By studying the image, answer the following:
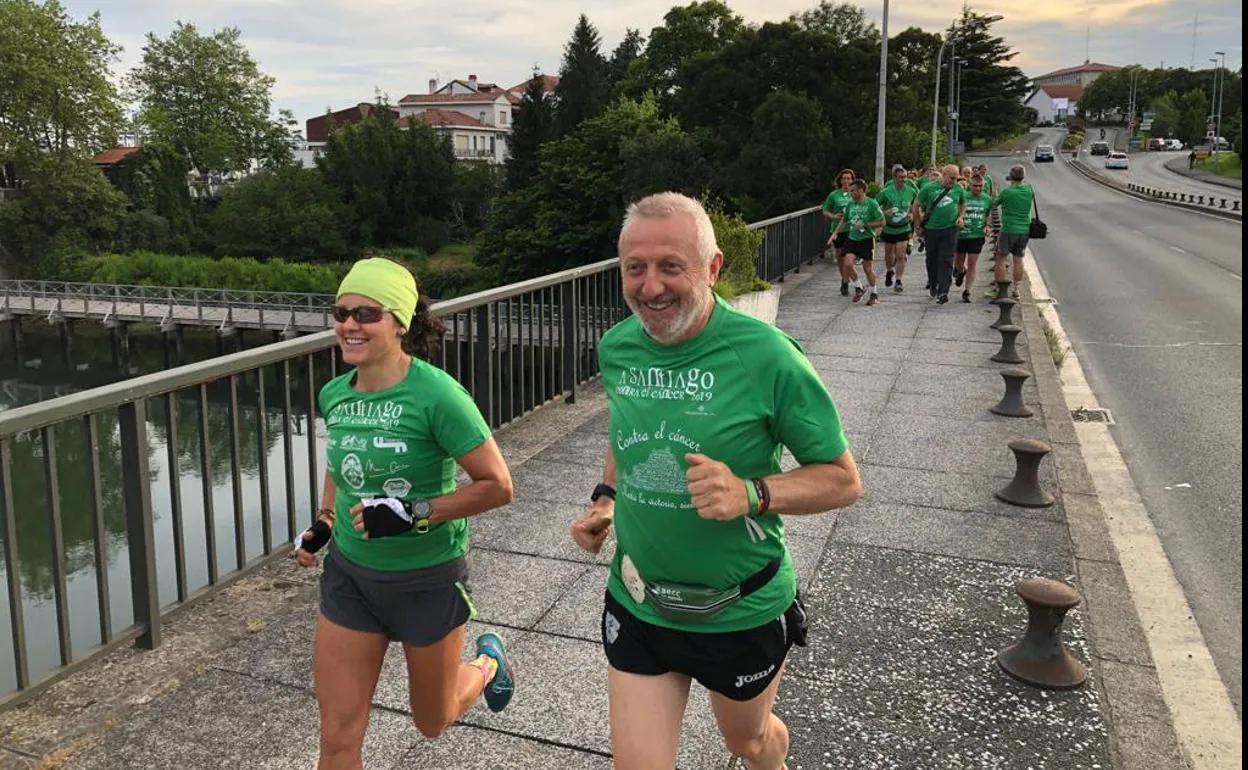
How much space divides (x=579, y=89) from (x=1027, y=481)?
67418mm

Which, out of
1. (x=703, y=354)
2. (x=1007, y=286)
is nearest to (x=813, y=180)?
(x=1007, y=286)

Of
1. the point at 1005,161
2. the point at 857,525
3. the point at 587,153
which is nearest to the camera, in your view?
the point at 857,525

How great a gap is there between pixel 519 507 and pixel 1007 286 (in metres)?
10.6

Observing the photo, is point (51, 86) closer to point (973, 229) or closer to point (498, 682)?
point (973, 229)

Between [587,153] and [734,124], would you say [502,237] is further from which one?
[734,124]

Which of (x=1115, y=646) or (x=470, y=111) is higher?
(x=470, y=111)

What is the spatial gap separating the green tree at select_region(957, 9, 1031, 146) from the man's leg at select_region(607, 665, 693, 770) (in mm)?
106458

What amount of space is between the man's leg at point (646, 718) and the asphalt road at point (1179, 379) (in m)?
2.28

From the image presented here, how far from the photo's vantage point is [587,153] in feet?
180

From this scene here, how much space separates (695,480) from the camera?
2166mm

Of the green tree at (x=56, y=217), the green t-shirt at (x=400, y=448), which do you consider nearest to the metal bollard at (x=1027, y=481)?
the green t-shirt at (x=400, y=448)

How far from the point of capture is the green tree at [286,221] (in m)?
73.1

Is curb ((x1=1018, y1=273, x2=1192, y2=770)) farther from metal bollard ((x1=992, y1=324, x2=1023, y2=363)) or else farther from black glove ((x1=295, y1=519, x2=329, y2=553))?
metal bollard ((x1=992, y1=324, x2=1023, y2=363))

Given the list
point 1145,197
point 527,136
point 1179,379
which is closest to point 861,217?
point 1179,379
